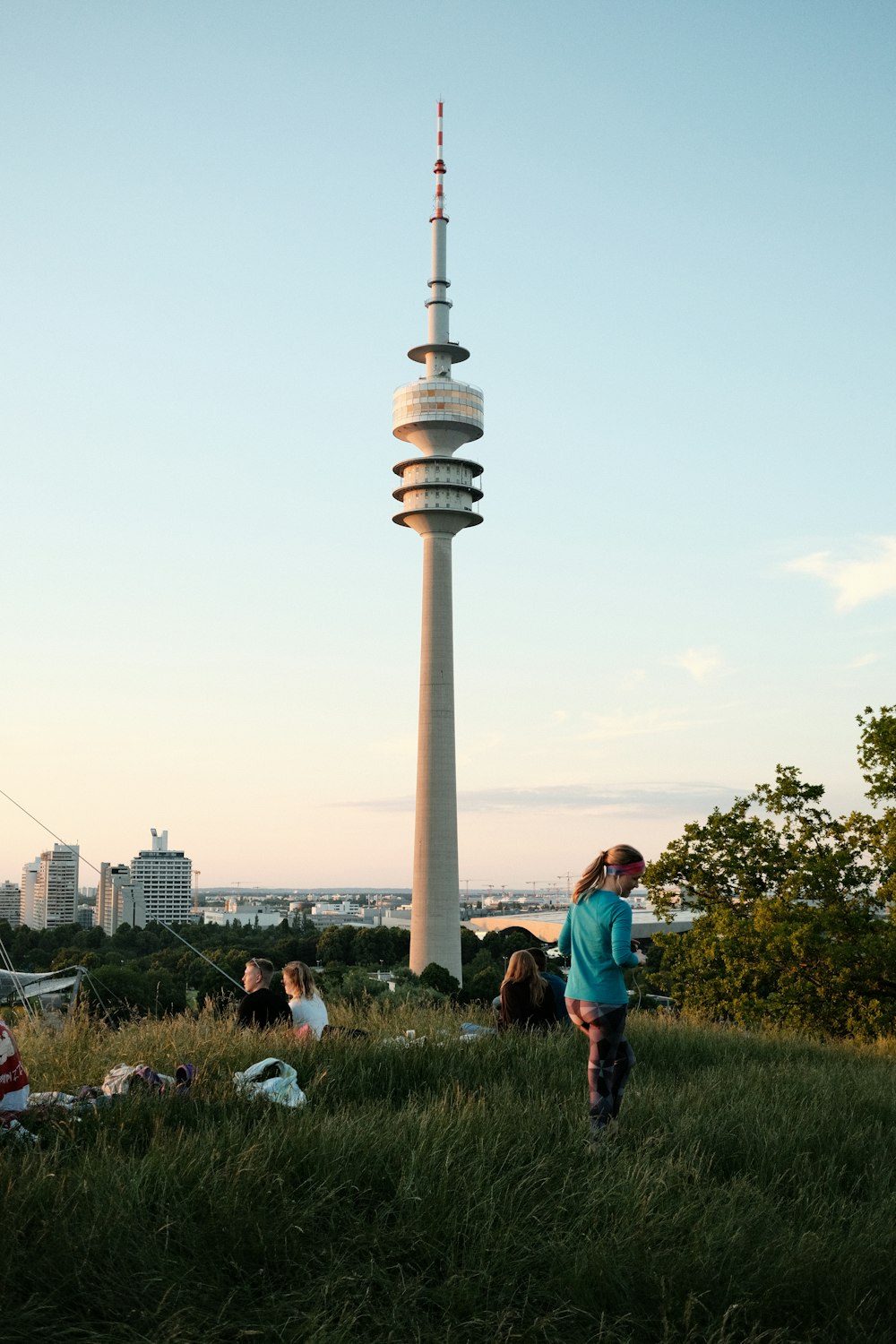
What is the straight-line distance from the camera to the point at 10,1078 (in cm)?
617

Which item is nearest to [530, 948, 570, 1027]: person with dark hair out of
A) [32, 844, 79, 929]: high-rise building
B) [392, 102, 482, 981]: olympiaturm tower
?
[392, 102, 482, 981]: olympiaturm tower

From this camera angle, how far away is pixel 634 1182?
5.73 meters

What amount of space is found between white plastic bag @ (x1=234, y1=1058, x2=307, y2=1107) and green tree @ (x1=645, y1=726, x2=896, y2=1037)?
14398 mm

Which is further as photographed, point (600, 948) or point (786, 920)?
point (786, 920)

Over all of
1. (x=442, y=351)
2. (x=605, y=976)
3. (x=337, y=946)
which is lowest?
(x=337, y=946)

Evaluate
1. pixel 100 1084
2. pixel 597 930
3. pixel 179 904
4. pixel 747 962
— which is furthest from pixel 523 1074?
pixel 179 904

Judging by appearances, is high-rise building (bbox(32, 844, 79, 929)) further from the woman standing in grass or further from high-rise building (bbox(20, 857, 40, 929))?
the woman standing in grass

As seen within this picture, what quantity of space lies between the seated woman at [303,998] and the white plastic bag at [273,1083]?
9.53 ft

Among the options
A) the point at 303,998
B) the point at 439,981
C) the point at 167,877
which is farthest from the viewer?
the point at 167,877

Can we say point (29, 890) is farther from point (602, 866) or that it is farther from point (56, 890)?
point (602, 866)

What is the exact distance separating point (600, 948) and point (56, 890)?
6039 inches

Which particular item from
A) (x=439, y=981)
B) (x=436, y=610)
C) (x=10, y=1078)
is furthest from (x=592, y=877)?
(x=436, y=610)

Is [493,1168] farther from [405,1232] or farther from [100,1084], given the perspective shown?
[100,1084]

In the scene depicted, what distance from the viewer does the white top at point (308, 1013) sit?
416 inches
